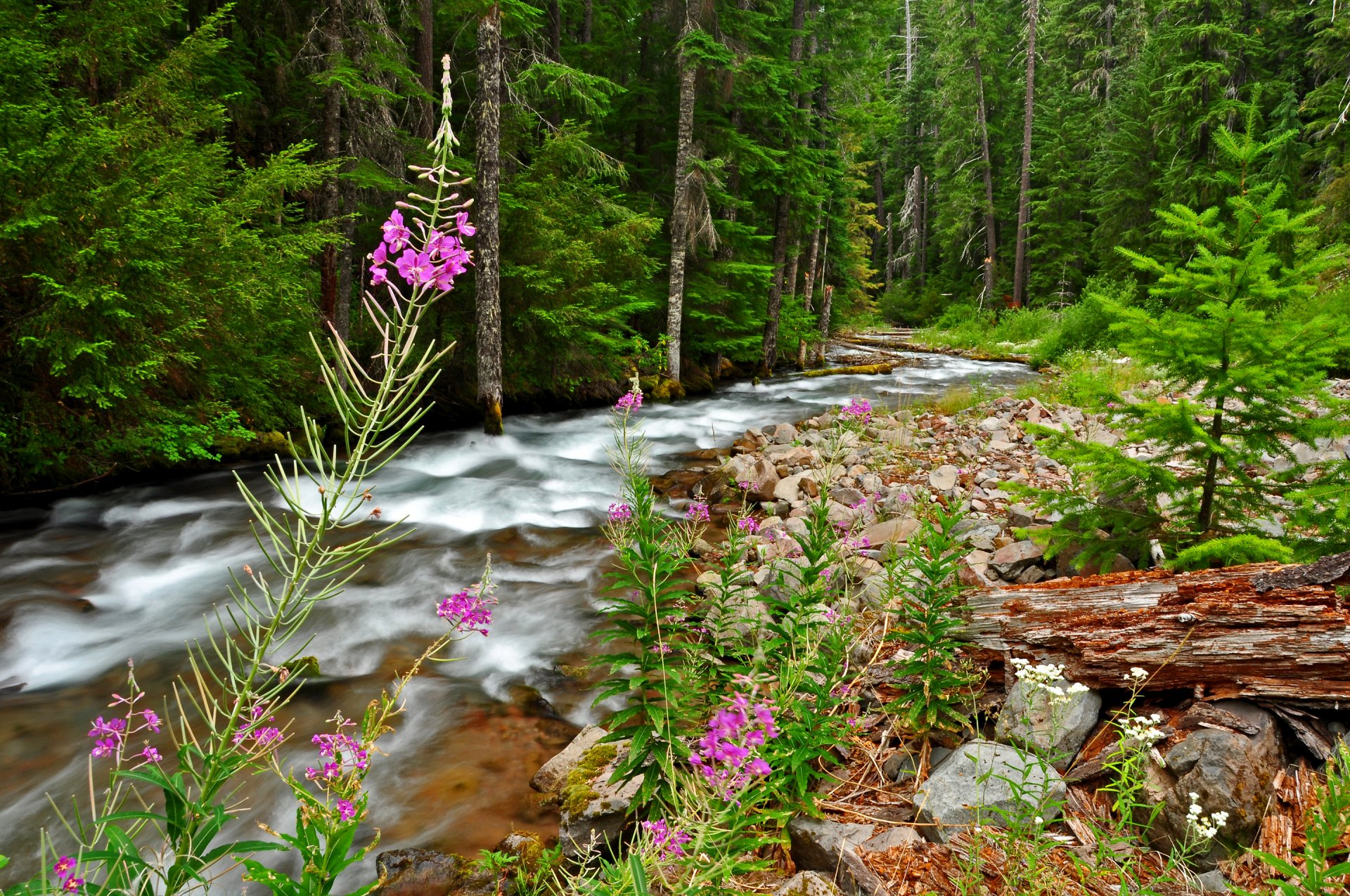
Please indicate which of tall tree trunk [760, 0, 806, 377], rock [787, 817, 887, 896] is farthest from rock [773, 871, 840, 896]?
tall tree trunk [760, 0, 806, 377]

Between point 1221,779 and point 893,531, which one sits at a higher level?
point 1221,779

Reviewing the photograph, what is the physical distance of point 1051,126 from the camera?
106 feet

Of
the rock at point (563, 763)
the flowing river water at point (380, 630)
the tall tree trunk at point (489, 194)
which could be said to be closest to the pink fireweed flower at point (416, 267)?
the rock at point (563, 763)

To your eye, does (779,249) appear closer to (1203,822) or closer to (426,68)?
(426,68)

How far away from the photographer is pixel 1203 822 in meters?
2.14

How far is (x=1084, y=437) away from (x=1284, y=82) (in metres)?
21.2

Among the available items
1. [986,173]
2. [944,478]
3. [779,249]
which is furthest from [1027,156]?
[944,478]

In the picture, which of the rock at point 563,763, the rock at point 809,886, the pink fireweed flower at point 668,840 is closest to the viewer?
the pink fireweed flower at point 668,840

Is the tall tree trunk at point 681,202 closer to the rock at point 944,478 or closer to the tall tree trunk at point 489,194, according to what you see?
the tall tree trunk at point 489,194

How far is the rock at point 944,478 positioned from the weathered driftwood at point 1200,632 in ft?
12.4

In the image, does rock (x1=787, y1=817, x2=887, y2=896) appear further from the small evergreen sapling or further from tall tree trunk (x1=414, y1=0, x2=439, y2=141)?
tall tree trunk (x1=414, y1=0, x2=439, y2=141)

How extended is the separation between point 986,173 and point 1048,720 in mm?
35081

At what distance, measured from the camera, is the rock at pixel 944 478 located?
282 inches

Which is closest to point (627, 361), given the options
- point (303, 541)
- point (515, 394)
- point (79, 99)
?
point (515, 394)
